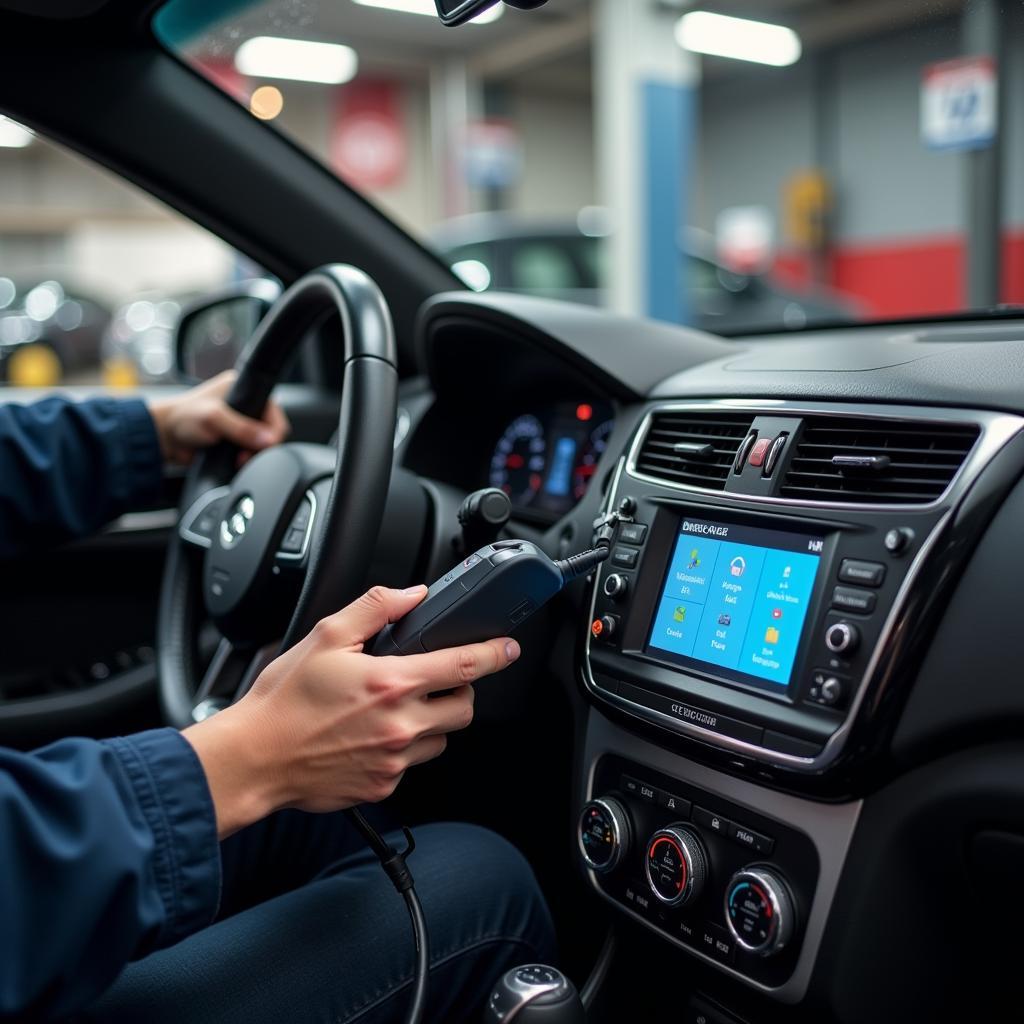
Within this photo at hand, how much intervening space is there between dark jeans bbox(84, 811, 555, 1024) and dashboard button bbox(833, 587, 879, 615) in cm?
44

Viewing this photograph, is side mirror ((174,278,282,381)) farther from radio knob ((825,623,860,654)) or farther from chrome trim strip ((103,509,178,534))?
radio knob ((825,623,860,654))

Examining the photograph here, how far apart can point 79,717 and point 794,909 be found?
1195 millimetres

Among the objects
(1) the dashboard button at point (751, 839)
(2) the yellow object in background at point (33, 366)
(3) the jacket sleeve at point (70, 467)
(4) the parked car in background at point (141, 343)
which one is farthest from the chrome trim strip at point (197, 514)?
(2) the yellow object in background at point (33, 366)

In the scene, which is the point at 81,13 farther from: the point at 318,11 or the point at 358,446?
the point at 358,446

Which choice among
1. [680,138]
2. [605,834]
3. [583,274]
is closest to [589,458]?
[605,834]

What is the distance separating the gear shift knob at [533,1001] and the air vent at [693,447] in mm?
463

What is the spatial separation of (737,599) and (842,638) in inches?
5.4

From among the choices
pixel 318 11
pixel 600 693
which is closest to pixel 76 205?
pixel 318 11

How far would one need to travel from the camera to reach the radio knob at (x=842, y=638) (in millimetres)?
836

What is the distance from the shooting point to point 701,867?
0.95 metres

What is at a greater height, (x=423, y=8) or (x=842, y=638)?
(x=423, y=8)

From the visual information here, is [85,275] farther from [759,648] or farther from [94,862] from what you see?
[94,862]

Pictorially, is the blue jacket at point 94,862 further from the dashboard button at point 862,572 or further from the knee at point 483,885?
the dashboard button at point 862,572

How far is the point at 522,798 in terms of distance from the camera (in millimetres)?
1370
